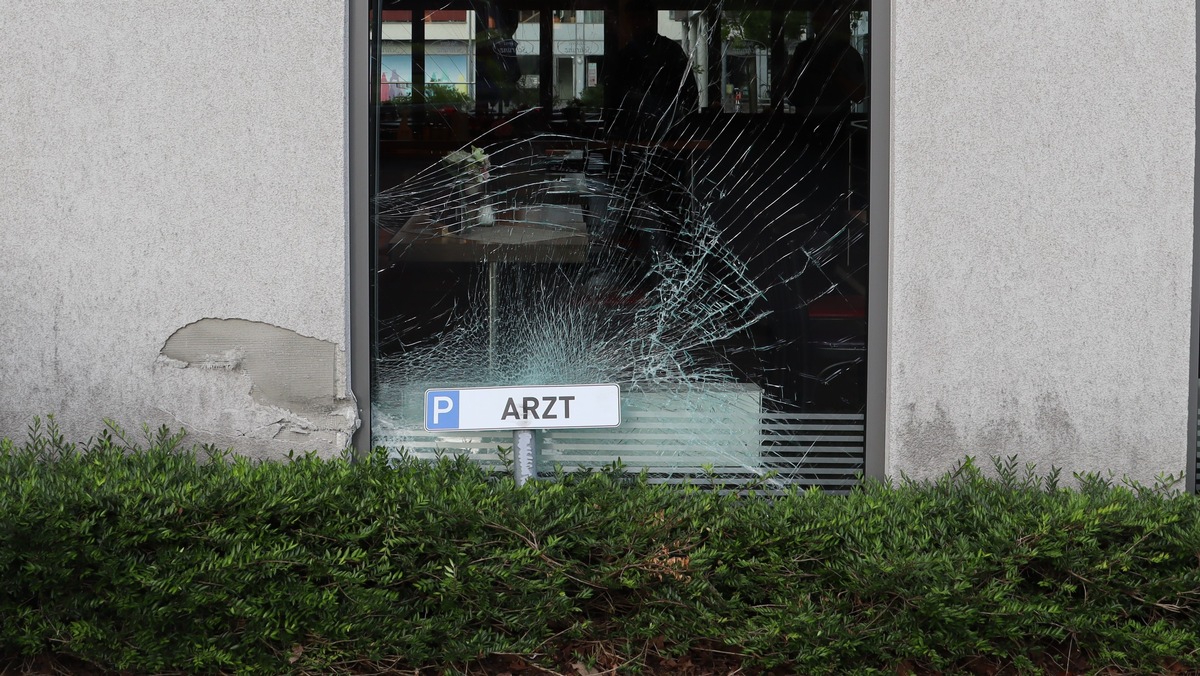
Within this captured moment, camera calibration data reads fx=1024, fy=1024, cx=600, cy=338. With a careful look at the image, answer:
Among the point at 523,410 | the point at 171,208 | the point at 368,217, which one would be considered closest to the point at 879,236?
the point at 523,410

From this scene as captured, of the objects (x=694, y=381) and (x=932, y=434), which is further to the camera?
(x=694, y=381)

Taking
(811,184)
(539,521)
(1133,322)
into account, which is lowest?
(539,521)

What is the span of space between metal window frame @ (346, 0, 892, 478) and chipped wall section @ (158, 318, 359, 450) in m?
0.16

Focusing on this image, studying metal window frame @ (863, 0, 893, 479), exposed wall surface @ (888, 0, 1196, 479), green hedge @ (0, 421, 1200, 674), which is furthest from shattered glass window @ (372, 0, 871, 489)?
green hedge @ (0, 421, 1200, 674)

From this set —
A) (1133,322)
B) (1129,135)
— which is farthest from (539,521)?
Answer: (1129,135)

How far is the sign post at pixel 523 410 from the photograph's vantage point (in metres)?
3.65

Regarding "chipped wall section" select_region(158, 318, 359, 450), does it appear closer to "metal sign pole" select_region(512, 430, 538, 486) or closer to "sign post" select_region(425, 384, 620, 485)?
"sign post" select_region(425, 384, 620, 485)

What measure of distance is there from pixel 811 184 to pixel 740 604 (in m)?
1.74

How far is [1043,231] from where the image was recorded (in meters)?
3.86

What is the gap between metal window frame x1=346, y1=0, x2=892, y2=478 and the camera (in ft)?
13.1

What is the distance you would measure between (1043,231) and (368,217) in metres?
2.59

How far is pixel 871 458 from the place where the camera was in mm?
4078

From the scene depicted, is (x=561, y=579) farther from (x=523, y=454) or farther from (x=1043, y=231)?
(x=1043, y=231)

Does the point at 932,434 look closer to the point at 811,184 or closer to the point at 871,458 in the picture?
the point at 871,458
